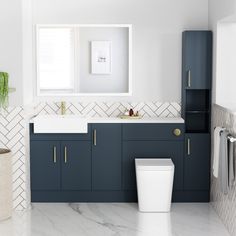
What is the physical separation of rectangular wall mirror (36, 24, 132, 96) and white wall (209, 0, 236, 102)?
0.89 m

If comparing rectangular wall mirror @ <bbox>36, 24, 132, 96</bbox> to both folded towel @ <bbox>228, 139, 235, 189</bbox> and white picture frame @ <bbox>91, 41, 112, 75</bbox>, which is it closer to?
white picture frame @ <bbox>91, 41, 112, 75</bbox>

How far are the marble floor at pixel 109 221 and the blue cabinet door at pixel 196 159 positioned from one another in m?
0.28

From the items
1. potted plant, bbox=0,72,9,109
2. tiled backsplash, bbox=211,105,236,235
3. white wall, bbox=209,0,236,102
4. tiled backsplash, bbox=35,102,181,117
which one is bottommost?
tiled backsplash, bbox=211,105,236,235

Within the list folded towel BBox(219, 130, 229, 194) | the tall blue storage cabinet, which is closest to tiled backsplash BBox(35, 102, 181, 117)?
the tall blue storage cabinet

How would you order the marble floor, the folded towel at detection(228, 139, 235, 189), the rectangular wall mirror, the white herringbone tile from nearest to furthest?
1. the folded towel at detection(228, 139, 235, 189)
2. the marble floor
3. the white herringbone tile
4. the rectangular wall mirror

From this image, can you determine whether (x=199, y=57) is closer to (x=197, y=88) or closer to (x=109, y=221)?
(x=197, y=88)

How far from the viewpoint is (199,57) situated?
6.23 m

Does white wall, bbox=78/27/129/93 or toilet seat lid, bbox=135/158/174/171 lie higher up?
white wall, bbox=78/27/129/93

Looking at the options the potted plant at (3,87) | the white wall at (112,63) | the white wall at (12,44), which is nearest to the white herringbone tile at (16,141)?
the white wall at (12,44)

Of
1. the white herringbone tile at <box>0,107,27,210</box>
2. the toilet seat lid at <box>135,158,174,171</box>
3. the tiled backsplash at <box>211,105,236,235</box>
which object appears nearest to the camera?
the tiled backsplash at <box>211,105,236,235</box>

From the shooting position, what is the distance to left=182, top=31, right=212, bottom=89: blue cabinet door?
6.22 metres

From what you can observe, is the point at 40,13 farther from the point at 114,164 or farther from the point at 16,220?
the point at 16,220

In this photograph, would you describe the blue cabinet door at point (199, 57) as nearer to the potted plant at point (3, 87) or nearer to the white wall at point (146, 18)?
the white wall at point (146, 18)

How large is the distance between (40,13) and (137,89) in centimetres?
134
